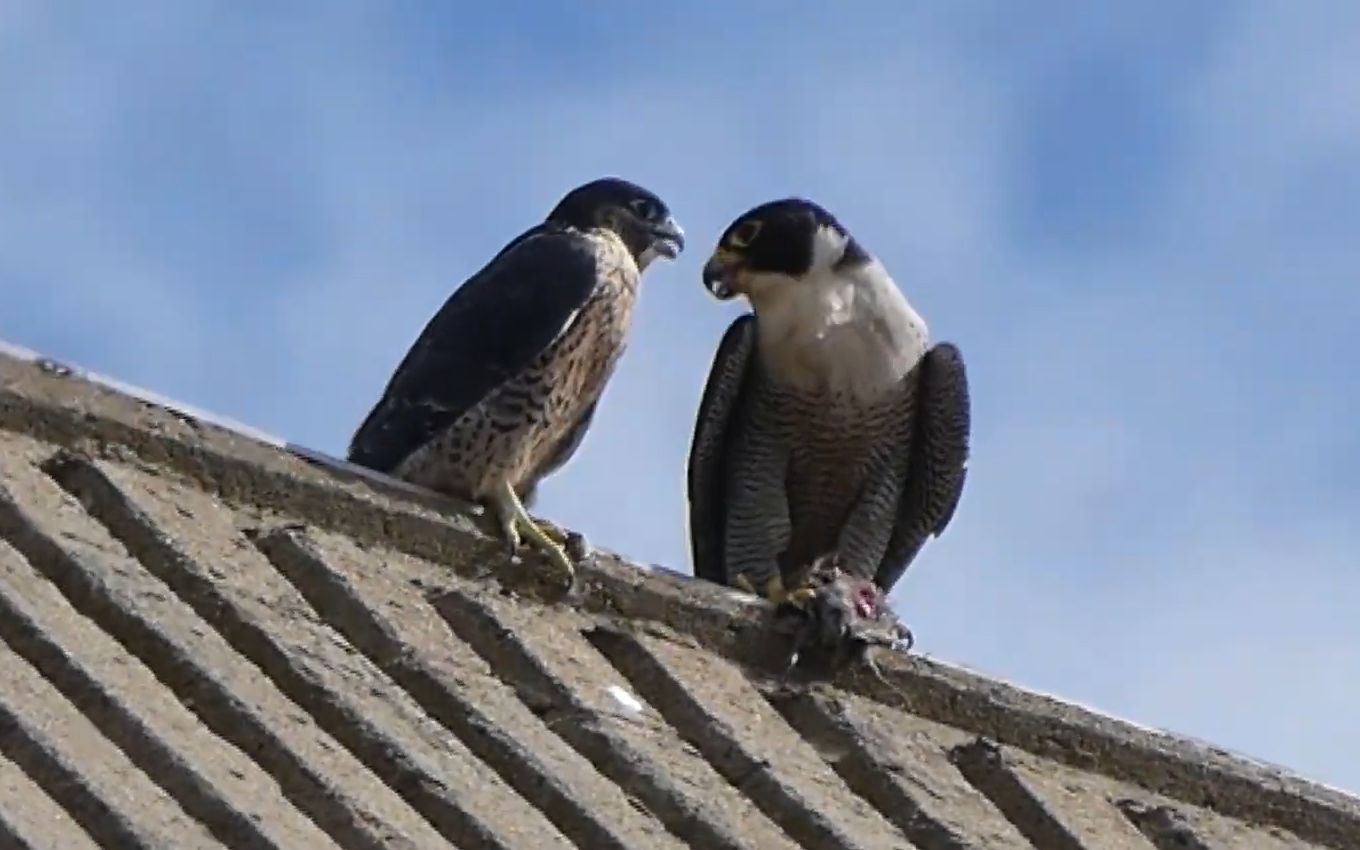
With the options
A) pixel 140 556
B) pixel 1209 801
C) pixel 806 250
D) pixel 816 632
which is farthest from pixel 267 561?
pixel 806 250

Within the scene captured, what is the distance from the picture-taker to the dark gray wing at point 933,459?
7.39 m

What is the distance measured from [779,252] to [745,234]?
0.16 meters

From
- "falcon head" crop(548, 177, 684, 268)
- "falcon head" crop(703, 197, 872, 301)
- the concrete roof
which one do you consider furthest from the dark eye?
the concrete roof

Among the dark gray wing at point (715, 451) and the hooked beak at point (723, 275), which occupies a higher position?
the hooked beak at point (723, 275)

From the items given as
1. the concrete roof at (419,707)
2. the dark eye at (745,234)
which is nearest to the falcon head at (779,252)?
the dark eye at (745,234)

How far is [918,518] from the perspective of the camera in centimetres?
745

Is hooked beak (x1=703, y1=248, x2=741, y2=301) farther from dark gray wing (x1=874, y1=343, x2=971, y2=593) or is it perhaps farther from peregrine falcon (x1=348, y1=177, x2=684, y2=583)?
peregrine falcon (x1=348, y1=177, x2=684, y2=583)

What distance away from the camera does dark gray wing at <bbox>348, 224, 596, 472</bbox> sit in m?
5.12

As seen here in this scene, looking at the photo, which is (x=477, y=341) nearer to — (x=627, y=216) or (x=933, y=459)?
(x=627, y=216)

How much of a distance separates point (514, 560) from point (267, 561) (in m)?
0.38

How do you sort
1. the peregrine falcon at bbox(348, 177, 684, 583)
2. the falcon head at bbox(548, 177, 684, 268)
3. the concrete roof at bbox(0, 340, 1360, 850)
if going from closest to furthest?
the concrete roof at bbox(0, 340, 1360, 850), the peregrine falcon at bbox(348, 177, 684, 583), the falcon head at bbox(548, 177, 684, 268)

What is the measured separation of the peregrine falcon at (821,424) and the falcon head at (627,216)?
85 cm

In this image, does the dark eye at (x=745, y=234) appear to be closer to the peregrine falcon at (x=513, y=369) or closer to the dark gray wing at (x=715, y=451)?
the dark gray wing at (x=715, y=451)

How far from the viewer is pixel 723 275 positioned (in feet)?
24.6
